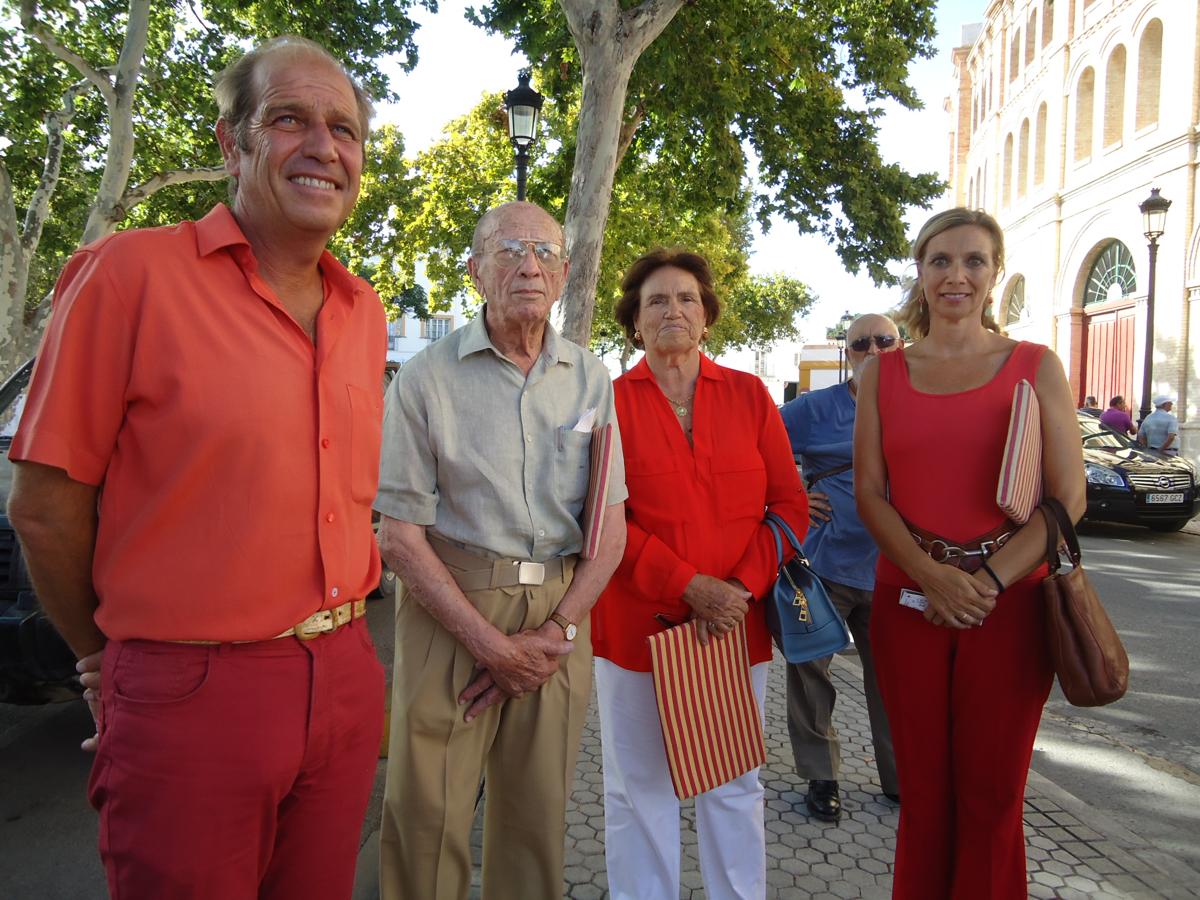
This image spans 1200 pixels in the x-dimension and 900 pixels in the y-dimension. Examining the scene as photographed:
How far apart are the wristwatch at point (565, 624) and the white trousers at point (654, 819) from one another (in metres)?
0.47

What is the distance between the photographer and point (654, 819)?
2.69 meters

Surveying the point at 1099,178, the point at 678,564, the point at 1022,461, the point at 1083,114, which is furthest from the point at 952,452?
the point at 1083,114

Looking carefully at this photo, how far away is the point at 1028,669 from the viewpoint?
2.29m

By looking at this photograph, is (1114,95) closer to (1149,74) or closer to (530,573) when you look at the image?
(1149,74)

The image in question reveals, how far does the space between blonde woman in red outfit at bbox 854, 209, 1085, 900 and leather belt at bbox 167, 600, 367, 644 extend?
1.53 metres

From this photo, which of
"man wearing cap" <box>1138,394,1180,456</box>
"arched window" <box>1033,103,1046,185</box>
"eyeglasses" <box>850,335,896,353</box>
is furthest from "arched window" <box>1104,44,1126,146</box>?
"eyeglasses" <box>850,335,896,353</box>

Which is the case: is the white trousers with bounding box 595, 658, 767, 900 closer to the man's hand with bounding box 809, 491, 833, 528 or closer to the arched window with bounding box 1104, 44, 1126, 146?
the man's hand with bounding box 809, 491, 833, 528

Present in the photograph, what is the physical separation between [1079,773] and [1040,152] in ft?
96.2

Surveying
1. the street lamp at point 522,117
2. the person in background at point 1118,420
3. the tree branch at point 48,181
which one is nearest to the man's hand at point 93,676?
the street lamp at point 522,117

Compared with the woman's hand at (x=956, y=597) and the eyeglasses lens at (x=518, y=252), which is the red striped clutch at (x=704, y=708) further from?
the eyeglasses lens at (x=518, y=252)

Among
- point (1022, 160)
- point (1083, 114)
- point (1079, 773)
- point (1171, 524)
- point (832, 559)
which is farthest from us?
point (1022, 160)

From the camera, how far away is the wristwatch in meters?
2.34

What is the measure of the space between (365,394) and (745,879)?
77.5 inches

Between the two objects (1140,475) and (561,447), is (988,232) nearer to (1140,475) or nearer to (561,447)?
(561,447)
